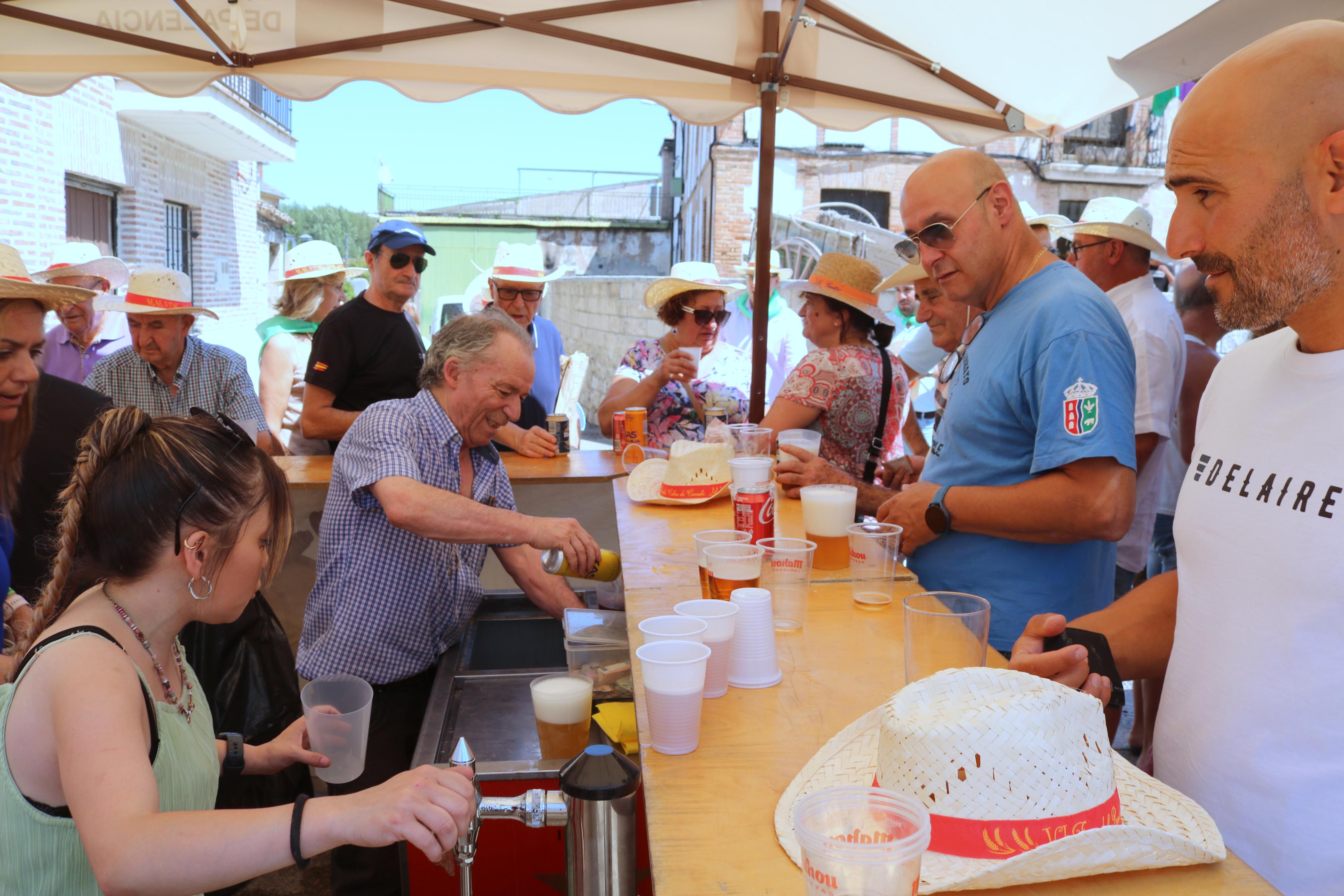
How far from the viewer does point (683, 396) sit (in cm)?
509

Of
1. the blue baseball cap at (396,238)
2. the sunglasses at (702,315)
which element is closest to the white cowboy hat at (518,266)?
the blue baseball cap at (396,238)

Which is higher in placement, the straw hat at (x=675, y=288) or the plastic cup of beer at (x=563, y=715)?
the straw hat at (x=675, y=288)

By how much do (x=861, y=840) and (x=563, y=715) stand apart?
123 centimetres

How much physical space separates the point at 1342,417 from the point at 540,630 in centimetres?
275

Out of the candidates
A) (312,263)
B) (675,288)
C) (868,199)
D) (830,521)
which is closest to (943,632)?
(830,521)

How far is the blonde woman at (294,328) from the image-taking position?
625 cm

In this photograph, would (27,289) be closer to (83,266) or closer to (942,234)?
(942,234)

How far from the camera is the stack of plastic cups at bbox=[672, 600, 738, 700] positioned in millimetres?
1682

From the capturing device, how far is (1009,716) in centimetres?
113

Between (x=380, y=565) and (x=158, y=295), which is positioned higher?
(x=158, y=295)

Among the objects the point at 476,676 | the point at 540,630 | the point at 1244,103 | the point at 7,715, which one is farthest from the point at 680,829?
the point at 540,630

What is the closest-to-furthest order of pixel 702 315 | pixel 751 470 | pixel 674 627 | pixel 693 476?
1. pixel 674 627
2. pixel 751 470
3. pixel 693 476
4. pixel 702 315

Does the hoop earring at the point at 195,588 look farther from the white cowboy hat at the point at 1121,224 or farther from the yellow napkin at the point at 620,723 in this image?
the white cowboy hat at the point at 1121,224

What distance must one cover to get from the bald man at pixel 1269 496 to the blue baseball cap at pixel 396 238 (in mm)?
4398
